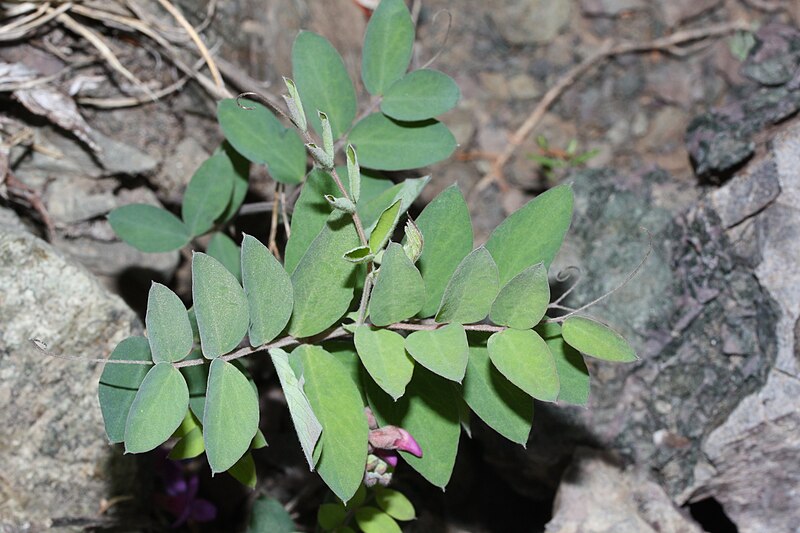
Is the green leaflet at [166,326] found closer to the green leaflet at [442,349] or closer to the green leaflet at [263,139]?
the green leaflet at [442,349]

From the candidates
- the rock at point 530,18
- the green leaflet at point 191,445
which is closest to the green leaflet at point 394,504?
the green leaflet at point 191,445

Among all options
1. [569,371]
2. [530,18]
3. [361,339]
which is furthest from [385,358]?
[530,18]

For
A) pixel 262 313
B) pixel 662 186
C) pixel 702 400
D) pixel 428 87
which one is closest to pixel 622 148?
pixel 662 186

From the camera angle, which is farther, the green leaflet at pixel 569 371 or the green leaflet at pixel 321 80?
the green leaflet at pixel 321 80

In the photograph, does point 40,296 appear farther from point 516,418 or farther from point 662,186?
point 662,186

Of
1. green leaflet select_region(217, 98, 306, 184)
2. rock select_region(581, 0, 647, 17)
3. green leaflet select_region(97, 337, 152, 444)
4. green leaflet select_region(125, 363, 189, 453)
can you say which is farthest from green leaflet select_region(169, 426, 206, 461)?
rock select_region(581, 0, 647, 17)

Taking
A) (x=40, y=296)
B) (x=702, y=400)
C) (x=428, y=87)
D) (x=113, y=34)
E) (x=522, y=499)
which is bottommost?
(x=522, y=499)

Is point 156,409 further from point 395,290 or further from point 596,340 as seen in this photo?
point 596,340
